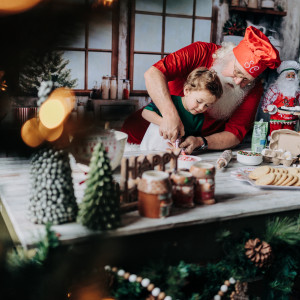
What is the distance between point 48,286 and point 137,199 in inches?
15.4

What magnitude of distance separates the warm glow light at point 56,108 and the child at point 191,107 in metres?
1.16

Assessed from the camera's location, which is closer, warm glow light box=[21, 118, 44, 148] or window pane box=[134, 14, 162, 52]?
warm glow light box=[21, 118, 44, 148]

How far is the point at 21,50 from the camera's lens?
0.48m

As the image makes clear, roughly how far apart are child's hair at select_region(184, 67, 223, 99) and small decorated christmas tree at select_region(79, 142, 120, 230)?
111 cm

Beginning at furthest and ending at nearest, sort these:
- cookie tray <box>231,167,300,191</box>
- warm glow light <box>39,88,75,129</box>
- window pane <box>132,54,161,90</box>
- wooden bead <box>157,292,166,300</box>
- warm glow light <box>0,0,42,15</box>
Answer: window pane <box>132,54,161,90</box> → cookie tray <box>231,167,300,191</box> → wooden bead <box>157,292,166,300</box> → warm glow light <box>39,88,75,129</box> → warm glow light <box>0,0,42,15</box>

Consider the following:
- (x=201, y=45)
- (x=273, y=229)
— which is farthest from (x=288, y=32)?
(x=273, y=229)

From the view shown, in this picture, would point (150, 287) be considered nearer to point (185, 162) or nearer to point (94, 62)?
point (185, 162)

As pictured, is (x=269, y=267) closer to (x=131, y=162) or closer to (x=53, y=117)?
(x=131, y=162)

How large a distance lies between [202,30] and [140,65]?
824 millimetres

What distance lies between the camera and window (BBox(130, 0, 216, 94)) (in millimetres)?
3869

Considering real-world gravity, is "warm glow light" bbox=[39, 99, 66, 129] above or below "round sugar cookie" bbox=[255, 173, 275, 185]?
above

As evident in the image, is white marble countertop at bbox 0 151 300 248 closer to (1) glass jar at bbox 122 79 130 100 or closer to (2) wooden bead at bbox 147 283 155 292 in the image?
(2) wooden bead at bbox 147 283 155 292

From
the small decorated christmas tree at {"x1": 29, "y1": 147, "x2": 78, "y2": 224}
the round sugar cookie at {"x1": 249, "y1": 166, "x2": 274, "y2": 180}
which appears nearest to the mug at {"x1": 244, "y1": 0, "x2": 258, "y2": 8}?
the round sugar cookie at {"x1": 249, "y1": 166, "x2": 274, "y2": 180}

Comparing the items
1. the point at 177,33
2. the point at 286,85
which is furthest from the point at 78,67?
the point at 286,85
